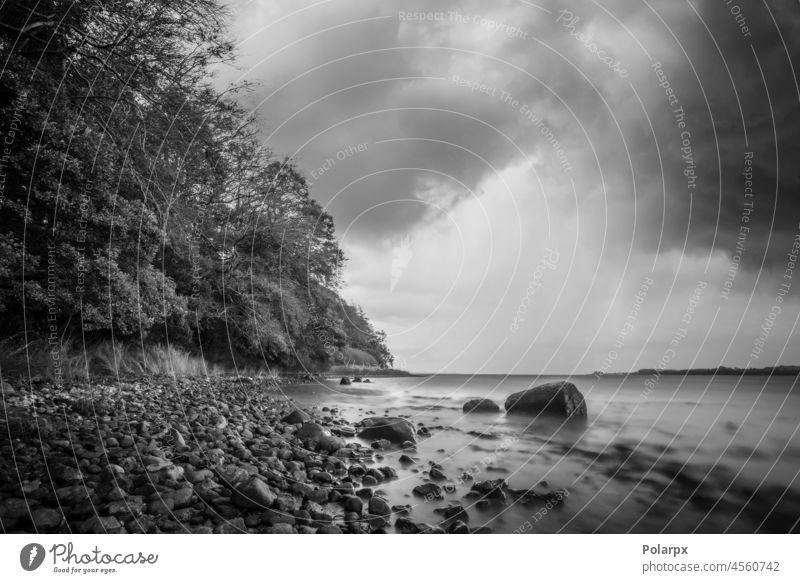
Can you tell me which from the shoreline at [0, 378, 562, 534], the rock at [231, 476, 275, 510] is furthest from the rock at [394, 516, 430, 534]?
the rock at [231, 476, 275, 510]

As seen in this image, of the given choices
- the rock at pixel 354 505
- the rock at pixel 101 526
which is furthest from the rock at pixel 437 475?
the rock at pixel 101 526

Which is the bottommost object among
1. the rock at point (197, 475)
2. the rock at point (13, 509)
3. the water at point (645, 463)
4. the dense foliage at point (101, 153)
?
the water at point (645, 463)

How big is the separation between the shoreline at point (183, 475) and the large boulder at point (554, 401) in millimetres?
4432

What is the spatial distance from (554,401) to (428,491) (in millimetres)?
6149

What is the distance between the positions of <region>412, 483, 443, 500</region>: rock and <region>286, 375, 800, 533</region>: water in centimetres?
11

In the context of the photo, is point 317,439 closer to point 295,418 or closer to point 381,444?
point 381,444

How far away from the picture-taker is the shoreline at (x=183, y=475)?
3479 mm

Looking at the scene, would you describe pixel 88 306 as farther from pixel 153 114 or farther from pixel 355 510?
pixel 355 510

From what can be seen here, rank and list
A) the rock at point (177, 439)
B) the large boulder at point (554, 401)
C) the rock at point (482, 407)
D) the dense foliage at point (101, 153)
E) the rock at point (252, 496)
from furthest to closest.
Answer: the rock at point (482, 407)
the large boulder at point (554, 401)
the dense foliage at point (101, 153)
the rock at point (177, 439)
the rock at point (252, 496)

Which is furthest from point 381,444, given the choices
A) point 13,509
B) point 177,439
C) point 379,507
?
point 13,509

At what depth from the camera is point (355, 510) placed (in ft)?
14.1

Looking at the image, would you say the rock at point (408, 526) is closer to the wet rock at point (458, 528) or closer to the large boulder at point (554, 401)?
the wet rock at point (458, 528)
